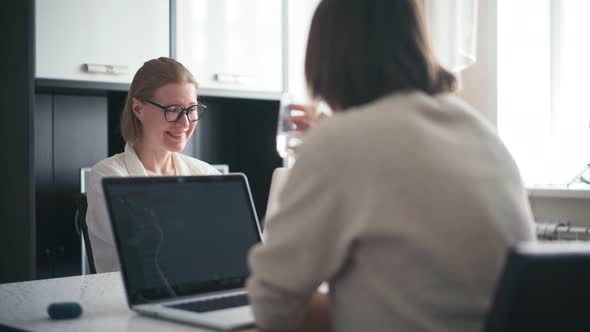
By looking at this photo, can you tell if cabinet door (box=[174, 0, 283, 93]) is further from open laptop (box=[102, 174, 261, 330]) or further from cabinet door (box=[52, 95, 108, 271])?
open laptop (box=[102, 174, 261, 330])

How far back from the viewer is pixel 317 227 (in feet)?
3.21

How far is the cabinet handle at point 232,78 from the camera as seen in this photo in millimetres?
3338

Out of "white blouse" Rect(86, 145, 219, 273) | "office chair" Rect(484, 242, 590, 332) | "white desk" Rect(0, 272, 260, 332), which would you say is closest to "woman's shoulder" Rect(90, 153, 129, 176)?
"white blouse" Rect(86, 145, 219, 273)

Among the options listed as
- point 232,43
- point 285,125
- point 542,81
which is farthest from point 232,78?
point 285,125

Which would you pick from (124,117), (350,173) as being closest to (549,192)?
(124,117)

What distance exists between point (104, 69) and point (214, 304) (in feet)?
5.88

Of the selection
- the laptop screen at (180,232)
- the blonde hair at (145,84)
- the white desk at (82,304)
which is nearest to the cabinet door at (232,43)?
the blonde hair at (145,84)

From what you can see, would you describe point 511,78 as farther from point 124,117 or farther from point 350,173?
point 350,173

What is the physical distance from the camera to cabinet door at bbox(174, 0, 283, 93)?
3.23m

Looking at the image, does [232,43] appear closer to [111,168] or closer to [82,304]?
[111,168]

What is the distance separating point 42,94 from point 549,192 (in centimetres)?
195

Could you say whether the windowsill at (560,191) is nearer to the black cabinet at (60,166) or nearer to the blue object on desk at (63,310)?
the black cabinet at (60,166)

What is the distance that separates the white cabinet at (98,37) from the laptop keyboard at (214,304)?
167 centimetres

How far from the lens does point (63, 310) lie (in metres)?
1.34
